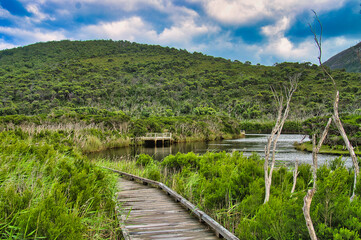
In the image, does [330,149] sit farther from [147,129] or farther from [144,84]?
[144,84]

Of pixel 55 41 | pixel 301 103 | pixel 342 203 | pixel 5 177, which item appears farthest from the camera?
pixel 55 41

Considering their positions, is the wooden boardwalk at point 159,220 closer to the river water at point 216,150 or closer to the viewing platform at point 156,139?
the river water at point 216,150

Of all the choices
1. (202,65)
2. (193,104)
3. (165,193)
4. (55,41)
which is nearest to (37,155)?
(165,193)

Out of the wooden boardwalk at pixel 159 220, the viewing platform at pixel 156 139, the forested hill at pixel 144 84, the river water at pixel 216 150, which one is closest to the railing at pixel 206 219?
the wooden boardwalk at pixel 159 220

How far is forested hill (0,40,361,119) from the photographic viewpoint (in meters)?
75.9

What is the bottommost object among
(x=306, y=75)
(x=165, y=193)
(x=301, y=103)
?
(x=165, y=193)

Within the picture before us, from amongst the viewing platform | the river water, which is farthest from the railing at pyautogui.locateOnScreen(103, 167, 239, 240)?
the viewing platform

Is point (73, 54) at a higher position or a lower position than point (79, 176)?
higher

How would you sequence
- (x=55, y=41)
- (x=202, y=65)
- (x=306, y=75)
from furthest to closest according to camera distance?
(x=55, y=41), (x=202, y=65), (x=306, y=75)

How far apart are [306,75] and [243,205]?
403 ft

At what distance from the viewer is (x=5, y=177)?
12.7 ft

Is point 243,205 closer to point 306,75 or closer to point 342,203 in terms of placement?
point 342,203

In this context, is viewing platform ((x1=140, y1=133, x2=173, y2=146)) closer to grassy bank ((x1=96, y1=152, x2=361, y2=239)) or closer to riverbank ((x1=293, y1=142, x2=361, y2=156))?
riverbank ((x1=293, y1=142, x2=361, y2=156))

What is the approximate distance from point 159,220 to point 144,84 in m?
106
